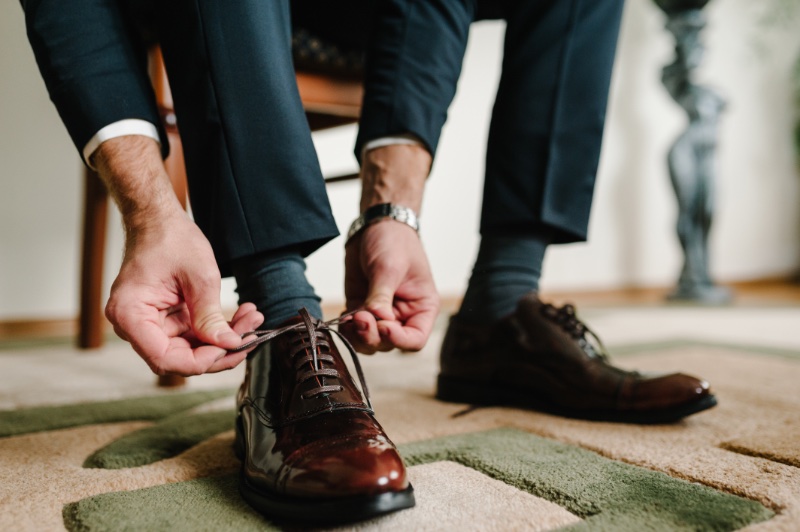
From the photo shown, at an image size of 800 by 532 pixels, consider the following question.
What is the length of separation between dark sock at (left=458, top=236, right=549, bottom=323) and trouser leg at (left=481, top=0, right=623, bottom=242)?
0.02 meters

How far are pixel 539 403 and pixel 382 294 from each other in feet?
0.92

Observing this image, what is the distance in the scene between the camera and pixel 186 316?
493mm

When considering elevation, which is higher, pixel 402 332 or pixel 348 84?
pixel 348 84

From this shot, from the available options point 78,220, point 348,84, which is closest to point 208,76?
point 348,84

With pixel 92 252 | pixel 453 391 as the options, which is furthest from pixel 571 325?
pixel 92 252

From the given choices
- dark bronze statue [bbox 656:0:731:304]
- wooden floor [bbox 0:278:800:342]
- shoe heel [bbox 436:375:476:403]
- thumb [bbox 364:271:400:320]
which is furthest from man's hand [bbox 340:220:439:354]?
dark bronze statue [bbox 656:0:731:304]

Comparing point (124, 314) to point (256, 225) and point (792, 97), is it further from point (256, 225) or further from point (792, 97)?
point (792, 97)

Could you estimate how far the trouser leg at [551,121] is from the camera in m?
0.72

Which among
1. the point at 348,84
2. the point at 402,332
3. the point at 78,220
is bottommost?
the point at 78,220

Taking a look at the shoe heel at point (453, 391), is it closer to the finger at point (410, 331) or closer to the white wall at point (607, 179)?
the finger at point (410, 331)

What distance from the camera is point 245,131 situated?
1.71ft

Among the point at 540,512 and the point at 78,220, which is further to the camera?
the point at 78,220

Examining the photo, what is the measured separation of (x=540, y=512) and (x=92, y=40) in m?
0.51

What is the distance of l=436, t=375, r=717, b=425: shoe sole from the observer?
0.62 metres
